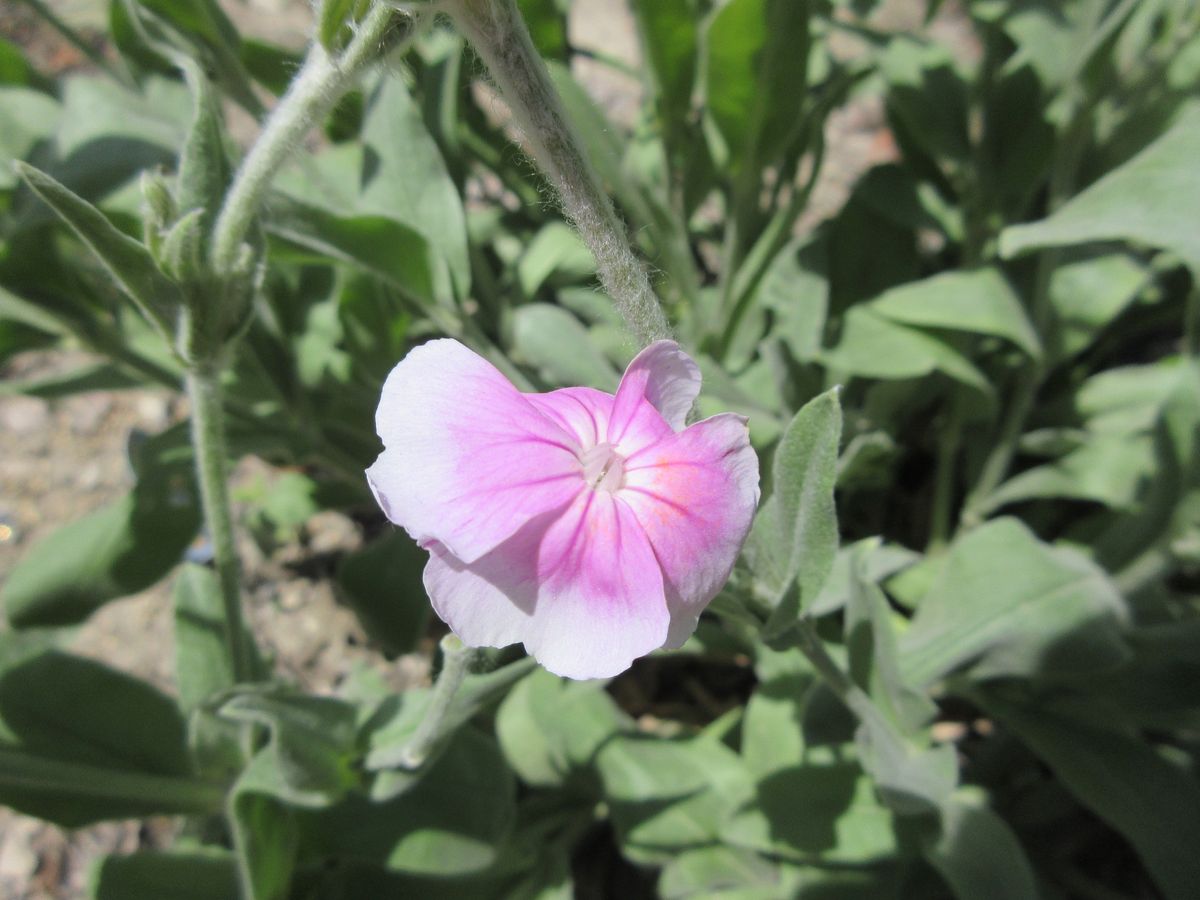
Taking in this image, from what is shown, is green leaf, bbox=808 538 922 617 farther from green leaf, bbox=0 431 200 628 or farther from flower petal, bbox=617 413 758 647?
green leaf, bbox=0 431 200 628

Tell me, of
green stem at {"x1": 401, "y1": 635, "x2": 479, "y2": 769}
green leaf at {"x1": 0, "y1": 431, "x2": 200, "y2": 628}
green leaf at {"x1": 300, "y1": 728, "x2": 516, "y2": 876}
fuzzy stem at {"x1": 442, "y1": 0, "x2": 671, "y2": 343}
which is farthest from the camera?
green leaf at {"x1": 0, "y1": 431, "x2": 200, "y2": 628}

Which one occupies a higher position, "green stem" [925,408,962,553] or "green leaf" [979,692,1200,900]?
"green stem" [925,408,962,553]

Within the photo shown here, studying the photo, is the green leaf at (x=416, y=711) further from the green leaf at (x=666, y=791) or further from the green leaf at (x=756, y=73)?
the green leaf at (x=756, y=73)

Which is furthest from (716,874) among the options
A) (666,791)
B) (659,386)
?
(659,386)

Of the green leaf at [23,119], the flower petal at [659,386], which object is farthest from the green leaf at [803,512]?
the green leaf at [23,119]

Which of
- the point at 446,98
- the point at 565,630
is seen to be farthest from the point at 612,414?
the point at 446,98

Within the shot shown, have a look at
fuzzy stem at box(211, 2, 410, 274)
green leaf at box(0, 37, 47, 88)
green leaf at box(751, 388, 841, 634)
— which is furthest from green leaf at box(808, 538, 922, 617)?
green leaf at box(0, 37, 47, 88)

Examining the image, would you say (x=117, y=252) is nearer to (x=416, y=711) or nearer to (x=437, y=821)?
(x=416, y=711)
